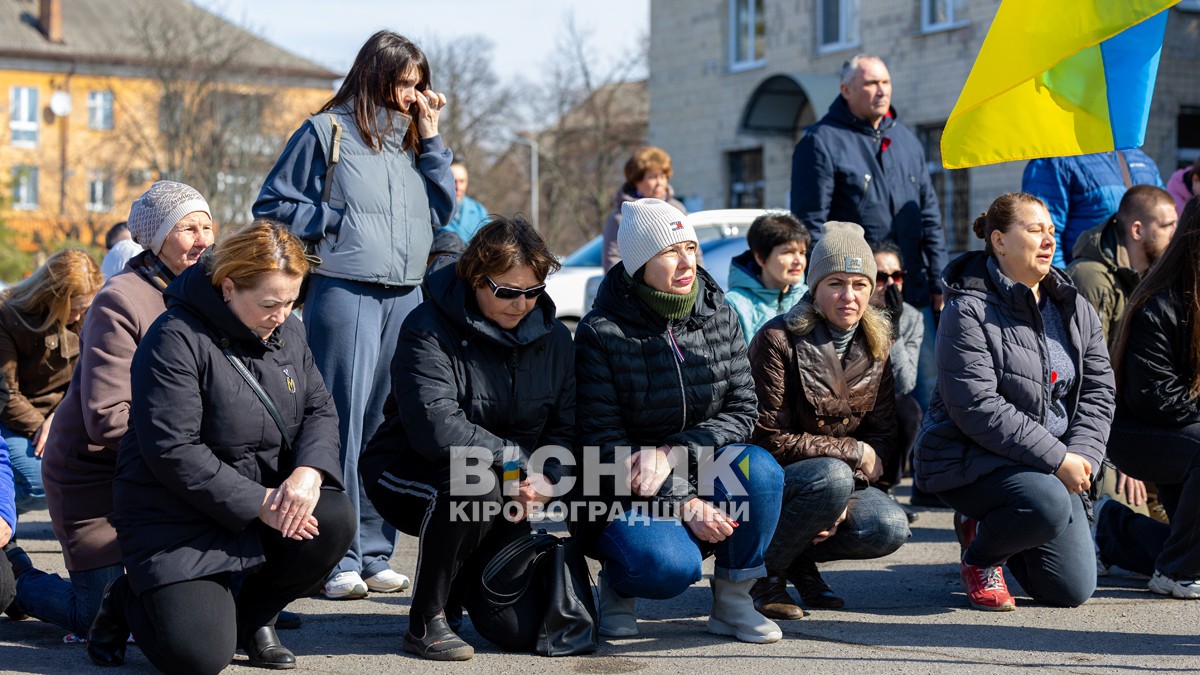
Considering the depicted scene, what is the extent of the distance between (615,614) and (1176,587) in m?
2.40

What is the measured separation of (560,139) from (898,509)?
46.0 meters

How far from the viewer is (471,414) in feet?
16.9

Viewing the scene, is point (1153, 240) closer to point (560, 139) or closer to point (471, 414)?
point (471, 414)

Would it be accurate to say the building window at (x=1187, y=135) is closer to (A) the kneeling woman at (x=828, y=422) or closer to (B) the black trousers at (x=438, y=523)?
(A) the kneeling woman at (x=828, y=422)

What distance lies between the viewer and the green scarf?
532 cm

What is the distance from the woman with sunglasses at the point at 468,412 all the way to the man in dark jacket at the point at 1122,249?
322 centimetres

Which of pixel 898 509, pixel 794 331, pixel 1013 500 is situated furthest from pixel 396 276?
pixel 1013 500

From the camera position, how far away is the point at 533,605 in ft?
16.7

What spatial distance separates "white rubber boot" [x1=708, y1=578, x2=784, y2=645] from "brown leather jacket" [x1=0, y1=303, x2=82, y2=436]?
351 centimetres

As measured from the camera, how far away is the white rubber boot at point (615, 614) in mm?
5316

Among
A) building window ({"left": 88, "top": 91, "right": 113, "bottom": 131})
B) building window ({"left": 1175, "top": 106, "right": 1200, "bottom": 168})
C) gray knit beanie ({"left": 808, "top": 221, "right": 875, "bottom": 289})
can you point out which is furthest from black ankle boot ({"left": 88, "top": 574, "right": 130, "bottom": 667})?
building window ({"left": 88, "top": 91, "right": 113, "bottom": 131})

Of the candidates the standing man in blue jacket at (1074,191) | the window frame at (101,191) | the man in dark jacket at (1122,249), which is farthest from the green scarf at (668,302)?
the window frame at (101,191)

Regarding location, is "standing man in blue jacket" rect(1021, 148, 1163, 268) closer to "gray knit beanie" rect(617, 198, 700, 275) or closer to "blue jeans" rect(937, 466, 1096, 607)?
"blue jeans" rect(937, 466, 1096, 607)

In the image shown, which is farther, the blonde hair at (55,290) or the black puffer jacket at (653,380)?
the blonde hair at (55,290)
